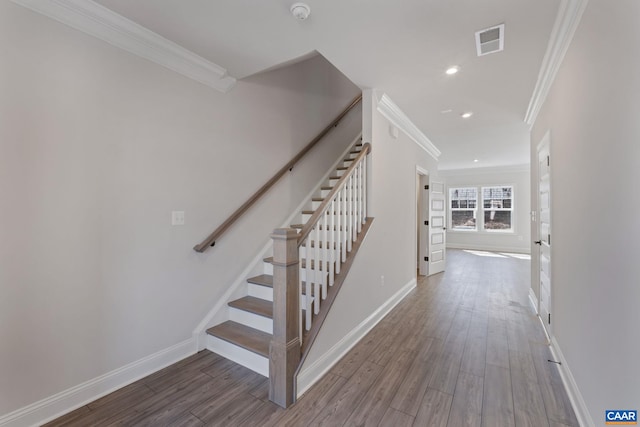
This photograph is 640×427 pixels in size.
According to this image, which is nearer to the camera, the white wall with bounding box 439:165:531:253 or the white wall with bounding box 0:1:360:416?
the white wall with bounding box 0:1:360:416

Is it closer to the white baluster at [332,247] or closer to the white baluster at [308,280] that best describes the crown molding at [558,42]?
the white baluster at [332,247]

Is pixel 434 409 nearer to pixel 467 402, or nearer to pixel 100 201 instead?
pixel 467 402

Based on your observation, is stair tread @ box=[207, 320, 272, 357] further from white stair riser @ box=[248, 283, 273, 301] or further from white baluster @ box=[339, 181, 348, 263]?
white baluster @ box=[339, 181, 348, 263]

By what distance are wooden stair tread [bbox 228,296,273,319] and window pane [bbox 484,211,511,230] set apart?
27.8 feet

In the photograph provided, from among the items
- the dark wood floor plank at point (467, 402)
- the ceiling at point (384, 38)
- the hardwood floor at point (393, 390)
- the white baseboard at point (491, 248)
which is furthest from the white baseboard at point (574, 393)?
the white baseboard at point (491, 248)

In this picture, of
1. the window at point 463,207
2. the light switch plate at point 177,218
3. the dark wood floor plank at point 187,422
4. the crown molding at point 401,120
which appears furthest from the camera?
the window at point 463,207

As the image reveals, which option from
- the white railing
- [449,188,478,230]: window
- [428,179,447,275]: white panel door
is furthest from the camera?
[449,188,478,230]: window

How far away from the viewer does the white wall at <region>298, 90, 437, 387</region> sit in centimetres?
235

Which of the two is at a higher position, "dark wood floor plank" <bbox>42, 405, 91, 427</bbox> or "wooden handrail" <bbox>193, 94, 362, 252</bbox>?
"wooden handrail" <bbox>193, 94, 362, 252</bbox>

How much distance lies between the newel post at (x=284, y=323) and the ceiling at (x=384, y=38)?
1449 millimetres

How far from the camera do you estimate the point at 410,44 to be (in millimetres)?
2080

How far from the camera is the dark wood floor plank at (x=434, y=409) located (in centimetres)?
164

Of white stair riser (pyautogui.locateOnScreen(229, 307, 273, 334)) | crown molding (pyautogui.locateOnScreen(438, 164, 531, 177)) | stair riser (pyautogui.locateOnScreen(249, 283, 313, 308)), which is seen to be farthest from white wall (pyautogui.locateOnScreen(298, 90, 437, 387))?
crown molding (pyautogui.locateOnScreen(438, 164, 531, 177))

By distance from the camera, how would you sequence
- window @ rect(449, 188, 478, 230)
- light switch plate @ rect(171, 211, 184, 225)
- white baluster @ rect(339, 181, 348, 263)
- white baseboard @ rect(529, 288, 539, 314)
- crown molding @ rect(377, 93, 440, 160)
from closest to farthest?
light switch plate @ rect(171, 211, 184, 225)
white baluster @ rect(339, 181, 348, 263)
crown molding @ rect(377, 93, 440, 160)
white baseboard @ rect(529, 288, 539, 314)
window @ rect(449, 188, 478, 230)
